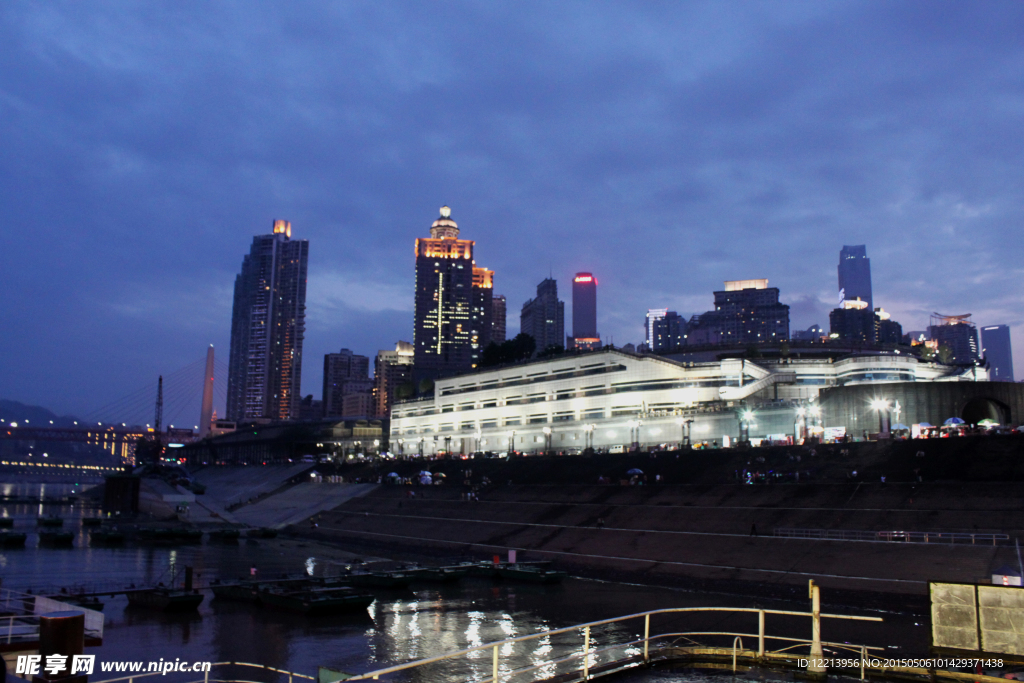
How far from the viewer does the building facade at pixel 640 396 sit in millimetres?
95375

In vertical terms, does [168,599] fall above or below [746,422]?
below

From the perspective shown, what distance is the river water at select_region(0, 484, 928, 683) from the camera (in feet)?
98.1

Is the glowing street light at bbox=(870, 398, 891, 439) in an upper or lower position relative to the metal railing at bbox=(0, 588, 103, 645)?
upper

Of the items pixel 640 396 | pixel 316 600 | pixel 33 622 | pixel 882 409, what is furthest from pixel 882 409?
pixel 33 622

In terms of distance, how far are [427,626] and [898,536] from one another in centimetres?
2767

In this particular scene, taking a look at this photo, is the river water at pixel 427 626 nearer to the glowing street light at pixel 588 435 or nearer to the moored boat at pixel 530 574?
the moored boat at pixel 530 574

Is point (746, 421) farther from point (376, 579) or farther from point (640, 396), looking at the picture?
point (376, 579)

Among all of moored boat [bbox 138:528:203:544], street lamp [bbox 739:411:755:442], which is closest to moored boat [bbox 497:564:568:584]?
street lamp [bbox 739:411:755:442]

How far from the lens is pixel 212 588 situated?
45969 millimetres

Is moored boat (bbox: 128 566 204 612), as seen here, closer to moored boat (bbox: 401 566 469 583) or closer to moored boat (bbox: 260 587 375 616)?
moored boat (bbox: 260 587 375 616)

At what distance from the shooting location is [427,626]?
120 ft

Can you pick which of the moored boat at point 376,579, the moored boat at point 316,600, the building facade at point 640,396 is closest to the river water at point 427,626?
the moored boat at point 316,600

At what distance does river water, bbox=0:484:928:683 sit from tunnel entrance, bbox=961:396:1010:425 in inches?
1979

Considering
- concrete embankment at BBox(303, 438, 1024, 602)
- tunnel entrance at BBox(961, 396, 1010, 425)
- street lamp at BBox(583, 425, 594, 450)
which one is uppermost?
tunnel entrance at BBox(961, 396, 1010, 425)
